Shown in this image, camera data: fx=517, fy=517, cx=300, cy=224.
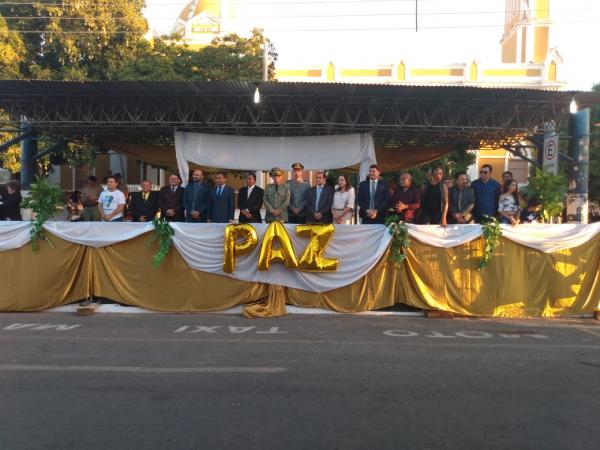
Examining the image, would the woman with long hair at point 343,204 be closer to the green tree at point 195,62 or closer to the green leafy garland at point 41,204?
the green leafy garland at point 41,204

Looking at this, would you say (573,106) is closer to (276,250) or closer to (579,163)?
(579,163)

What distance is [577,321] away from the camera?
7.98m

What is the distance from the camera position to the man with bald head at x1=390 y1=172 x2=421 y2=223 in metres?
8.77

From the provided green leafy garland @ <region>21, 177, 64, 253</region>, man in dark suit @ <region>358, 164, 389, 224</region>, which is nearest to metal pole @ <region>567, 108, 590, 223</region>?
man in dark suit @ <region>358, 164, 389, 224</region>

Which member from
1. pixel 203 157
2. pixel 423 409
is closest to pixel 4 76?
pixel 203 157

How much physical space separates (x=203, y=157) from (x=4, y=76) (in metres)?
10.6

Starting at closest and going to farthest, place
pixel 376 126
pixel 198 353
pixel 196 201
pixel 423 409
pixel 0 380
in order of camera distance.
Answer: pixel 423 409
pixel 0 380
pixel 198 353
pixel 196 201
pixel 376 126

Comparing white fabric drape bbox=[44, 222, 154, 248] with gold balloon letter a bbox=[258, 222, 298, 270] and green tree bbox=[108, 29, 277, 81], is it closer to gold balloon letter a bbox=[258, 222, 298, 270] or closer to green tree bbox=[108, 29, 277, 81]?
gold balloon letter a bbox=[258, 222, 298, 270]

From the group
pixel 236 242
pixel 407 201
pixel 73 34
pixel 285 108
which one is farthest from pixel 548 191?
pixel 73 34

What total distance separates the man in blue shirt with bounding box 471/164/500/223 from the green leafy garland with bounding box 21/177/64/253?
23.4 ft

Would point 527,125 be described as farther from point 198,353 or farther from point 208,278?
point 198,353

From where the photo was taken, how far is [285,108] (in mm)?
13102

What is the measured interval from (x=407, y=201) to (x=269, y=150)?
568 cm

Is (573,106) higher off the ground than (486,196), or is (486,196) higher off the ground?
(573,106)
